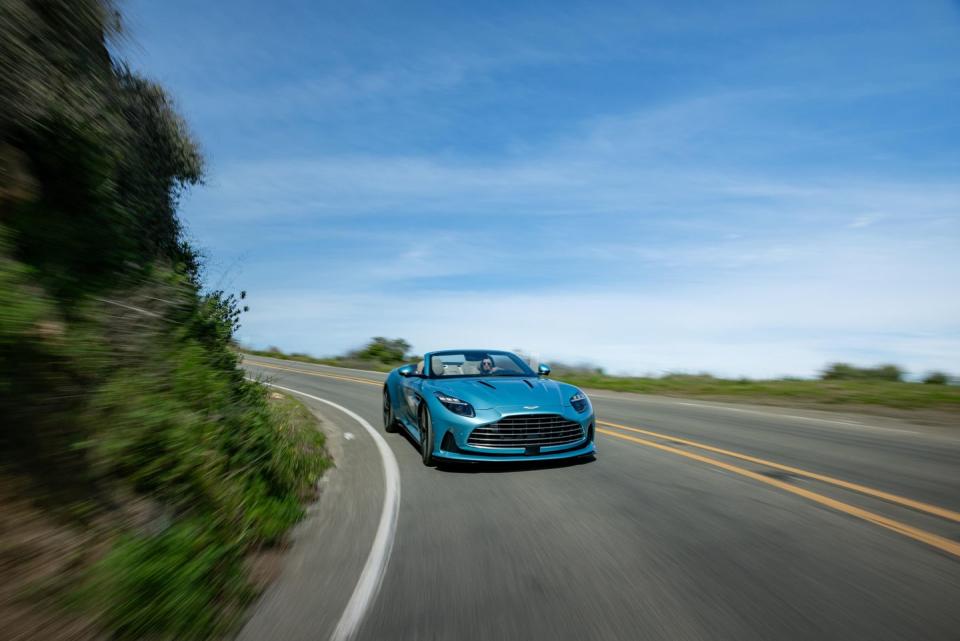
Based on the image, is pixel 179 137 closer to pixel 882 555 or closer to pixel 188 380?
pixel 188 380

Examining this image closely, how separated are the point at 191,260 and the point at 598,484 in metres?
7.70

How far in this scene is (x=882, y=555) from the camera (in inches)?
150

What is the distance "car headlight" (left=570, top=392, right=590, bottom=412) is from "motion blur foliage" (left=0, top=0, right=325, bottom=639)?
3033mm

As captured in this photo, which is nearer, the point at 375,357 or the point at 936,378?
the point at 936,378

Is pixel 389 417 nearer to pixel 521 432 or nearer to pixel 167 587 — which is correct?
pixel 521 432

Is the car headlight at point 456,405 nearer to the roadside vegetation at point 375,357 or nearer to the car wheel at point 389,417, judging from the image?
the car wheel at point 389,417

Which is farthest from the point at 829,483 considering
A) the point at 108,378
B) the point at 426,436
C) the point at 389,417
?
the point at 389,417

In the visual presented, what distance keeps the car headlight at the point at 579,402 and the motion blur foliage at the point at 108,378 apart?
3.03 metres

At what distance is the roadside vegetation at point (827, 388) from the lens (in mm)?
14125

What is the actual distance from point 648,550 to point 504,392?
311cm

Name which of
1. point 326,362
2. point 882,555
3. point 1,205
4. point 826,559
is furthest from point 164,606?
point 326,362

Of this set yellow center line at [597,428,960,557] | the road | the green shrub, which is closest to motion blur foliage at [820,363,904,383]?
the road

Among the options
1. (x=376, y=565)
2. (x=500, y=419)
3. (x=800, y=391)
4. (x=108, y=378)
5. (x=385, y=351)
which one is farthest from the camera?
(x=385, y=351)

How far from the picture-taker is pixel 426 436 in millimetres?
7219
